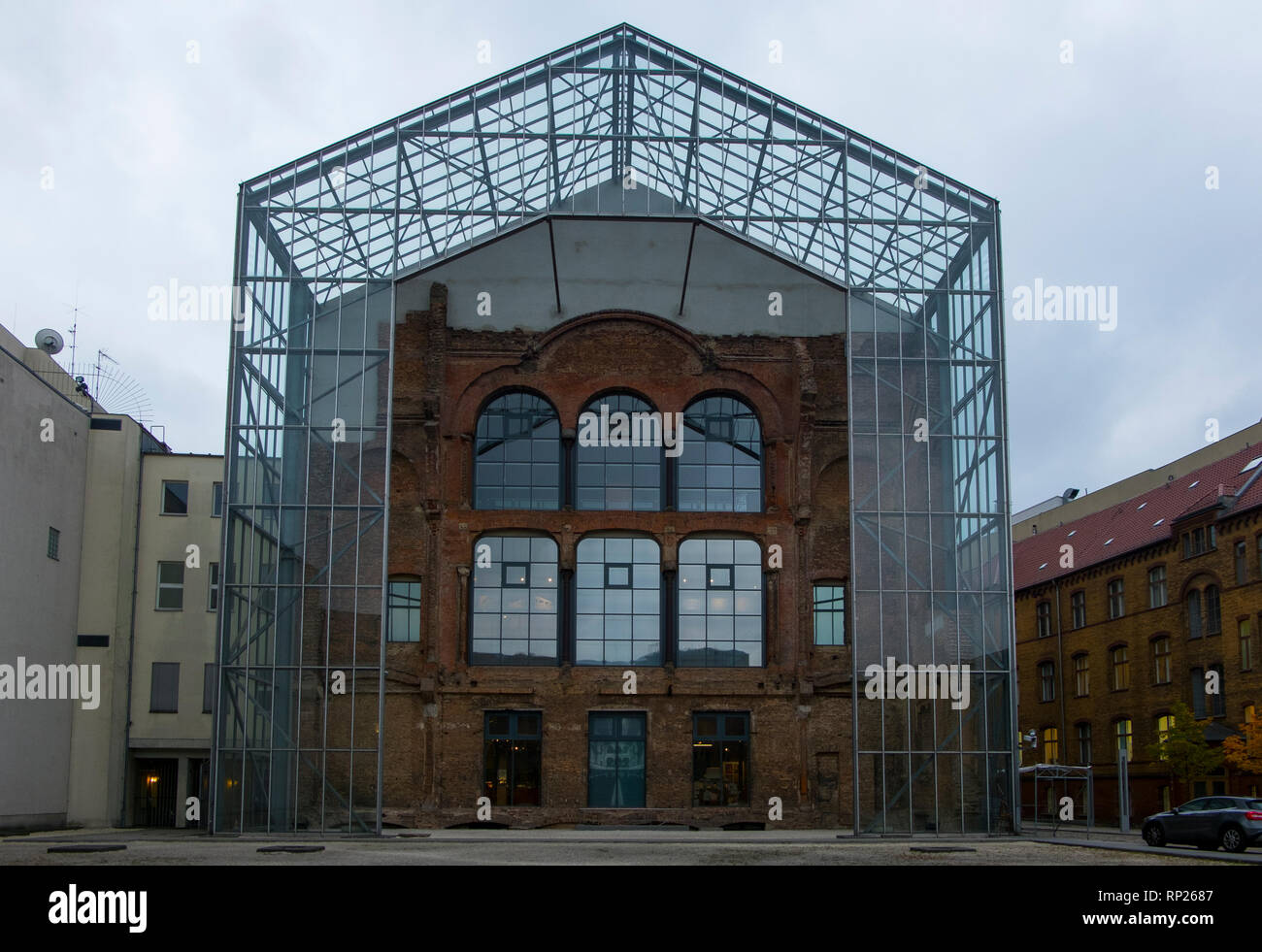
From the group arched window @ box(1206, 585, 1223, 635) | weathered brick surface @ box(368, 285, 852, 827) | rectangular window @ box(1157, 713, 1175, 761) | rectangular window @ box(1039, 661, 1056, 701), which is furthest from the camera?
rectangular window @ box(1039, 661, 1056, 701)

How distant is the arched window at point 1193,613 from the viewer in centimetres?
4325

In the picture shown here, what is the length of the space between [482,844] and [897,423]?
14396 mm

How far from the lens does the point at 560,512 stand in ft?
134

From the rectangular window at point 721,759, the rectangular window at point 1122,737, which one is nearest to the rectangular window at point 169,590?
the rectangular window at point 721,759

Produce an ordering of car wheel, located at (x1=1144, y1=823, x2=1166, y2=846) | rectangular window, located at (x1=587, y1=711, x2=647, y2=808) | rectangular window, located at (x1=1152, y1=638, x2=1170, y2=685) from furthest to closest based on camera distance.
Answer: rectangular window, located at (x1=1152, y1=638, x2=1170, y2=685) → rectangular window, located at (x1=587, y1=711, x2=647, y2=808) → car wheel, located at (x1=1144, y1=823, x2=1166, y2=846)

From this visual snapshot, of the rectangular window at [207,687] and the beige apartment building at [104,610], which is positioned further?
the rectangular window at [207,687]

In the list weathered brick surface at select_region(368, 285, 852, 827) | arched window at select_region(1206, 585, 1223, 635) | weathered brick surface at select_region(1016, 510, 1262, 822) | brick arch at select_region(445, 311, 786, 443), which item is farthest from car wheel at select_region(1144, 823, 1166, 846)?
brick arch at select_region(445, 311, 786, 443)

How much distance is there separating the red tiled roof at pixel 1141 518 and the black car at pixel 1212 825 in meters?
13.3

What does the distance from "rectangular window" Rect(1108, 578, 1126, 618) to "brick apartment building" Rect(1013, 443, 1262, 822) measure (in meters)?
0.05

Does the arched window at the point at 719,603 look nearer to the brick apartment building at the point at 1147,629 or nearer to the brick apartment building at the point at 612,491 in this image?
the brick apartment building at the point at 612,491

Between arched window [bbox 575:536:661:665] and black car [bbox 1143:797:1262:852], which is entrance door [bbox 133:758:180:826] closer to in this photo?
arched window [bbox 575:536:661:665]

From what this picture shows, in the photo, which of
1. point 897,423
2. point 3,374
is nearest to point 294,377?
point 3,374

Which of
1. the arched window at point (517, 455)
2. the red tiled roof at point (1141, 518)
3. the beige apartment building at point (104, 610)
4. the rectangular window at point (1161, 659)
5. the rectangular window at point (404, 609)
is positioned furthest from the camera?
the rectangular window at point (1161, 659)

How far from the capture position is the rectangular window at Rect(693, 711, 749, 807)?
39.4m
